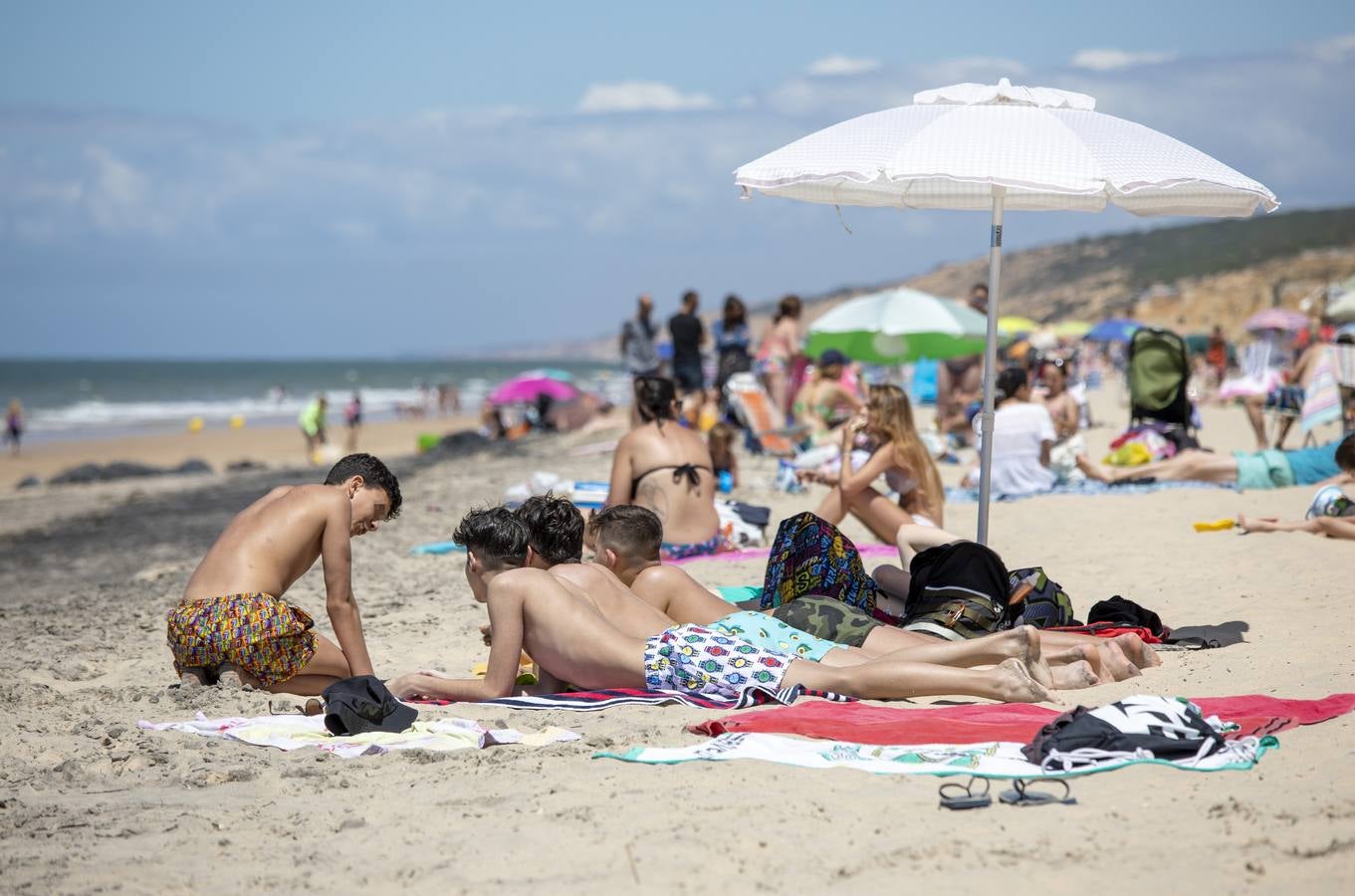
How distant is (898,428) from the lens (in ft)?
21.8

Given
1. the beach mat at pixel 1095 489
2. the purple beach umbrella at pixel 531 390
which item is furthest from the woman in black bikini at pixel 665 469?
the purple beach umbrella at pixel 531 390

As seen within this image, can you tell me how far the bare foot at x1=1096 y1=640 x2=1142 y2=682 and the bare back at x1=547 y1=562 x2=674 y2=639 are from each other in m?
1.53

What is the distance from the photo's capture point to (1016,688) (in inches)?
155

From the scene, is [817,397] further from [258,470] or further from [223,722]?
[258,470]

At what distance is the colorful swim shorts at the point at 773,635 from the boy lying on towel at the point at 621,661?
5 centimetres

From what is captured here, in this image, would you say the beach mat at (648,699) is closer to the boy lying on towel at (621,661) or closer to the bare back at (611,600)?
the boy lying on towel at (621,661)

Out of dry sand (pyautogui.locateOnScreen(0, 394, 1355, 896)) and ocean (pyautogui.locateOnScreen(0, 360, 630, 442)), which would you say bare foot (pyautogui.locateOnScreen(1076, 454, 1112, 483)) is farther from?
ocean (pyautogui.locateOnScreen(0, 360, 630, 442))

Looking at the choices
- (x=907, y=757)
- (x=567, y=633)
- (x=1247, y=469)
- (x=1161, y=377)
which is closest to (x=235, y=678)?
(x=567, y=633)

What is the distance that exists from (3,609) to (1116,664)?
19.4ft

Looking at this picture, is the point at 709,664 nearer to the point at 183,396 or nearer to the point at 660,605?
the point at 660,605

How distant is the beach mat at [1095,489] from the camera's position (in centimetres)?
885

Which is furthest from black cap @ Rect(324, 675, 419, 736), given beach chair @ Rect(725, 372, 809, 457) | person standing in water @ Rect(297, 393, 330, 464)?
person standing in water @ Rect(297, 393, 330, 464)

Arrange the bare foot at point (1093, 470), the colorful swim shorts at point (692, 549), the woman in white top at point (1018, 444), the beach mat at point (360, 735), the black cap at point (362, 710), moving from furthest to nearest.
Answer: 1. the bare foot at point (1093, 470)
2. the woman in white top at point (1018, 444)
3. the colorful swim shorts at point (692, 549)
4. the black cap at point (362, 710)
5. the beach mat at point (360, 735)

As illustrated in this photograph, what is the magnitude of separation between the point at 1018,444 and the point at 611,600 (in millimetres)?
5536
